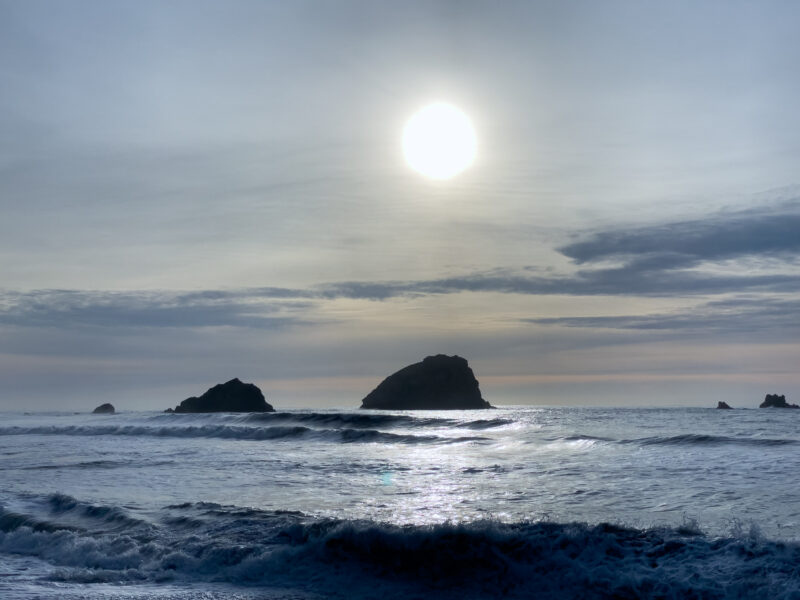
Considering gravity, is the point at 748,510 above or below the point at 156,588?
above

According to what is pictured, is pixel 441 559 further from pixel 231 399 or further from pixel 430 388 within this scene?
pixel 430 388

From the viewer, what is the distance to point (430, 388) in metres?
119

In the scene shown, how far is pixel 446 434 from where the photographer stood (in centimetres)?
3944

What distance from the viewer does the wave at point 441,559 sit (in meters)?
10.4

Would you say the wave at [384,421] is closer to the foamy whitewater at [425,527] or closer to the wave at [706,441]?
the wave at [706,441]

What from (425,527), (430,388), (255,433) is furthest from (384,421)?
(430,388)

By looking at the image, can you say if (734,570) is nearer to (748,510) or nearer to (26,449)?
(748,510)

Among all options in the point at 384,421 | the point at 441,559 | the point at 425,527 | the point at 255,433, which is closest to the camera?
the point at 441,559

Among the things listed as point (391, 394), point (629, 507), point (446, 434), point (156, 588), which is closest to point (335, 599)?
point (156, 588)

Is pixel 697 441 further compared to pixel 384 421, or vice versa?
pixel 384 421

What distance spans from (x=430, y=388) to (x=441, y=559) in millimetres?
107815

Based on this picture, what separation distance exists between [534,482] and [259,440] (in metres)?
27.4

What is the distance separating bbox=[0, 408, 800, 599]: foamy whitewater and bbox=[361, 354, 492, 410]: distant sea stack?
92.9 metres

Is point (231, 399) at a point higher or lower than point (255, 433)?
higher
